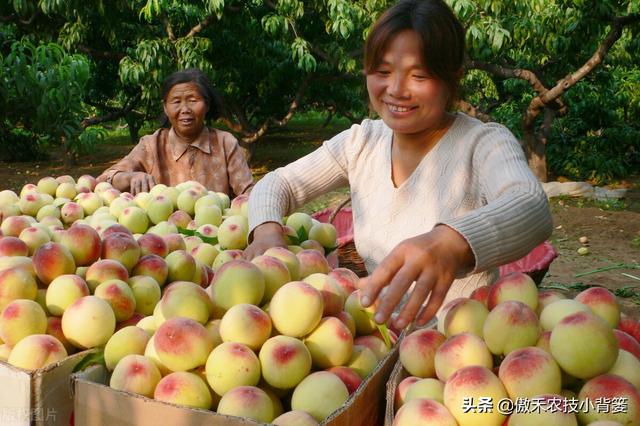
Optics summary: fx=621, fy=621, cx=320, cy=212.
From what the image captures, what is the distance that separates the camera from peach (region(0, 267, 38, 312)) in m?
1.45

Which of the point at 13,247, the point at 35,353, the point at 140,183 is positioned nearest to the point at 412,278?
the point at 35,353

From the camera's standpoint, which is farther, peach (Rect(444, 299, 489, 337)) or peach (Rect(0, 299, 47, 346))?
peach (Rect(0, 299, 47, 346))

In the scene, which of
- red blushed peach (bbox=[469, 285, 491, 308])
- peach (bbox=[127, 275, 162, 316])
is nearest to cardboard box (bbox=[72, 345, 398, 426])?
red blushed peach (bbox=[469, 285, 491, 308])

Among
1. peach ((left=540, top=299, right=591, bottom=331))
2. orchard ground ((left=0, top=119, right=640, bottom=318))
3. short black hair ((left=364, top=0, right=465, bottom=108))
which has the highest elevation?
short black hair ((left=364, top=0, right=465, bottom=108))

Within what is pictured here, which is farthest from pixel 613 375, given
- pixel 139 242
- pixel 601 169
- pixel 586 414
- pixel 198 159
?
pixel 601 169

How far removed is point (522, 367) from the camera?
3.33 feet

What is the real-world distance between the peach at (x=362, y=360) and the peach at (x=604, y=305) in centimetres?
44

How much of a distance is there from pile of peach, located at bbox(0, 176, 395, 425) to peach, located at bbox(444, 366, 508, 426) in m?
0.22

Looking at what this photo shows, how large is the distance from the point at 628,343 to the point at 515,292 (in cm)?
21

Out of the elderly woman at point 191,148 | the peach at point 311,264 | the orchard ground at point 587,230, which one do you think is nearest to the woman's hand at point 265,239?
the peach at point 311,264

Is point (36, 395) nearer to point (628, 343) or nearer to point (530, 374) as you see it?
point (530, 374)

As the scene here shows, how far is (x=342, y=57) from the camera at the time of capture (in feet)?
32.1

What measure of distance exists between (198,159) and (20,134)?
1046 centimetres

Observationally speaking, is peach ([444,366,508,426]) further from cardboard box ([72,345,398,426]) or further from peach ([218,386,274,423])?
peach ([218,386,274,423])
